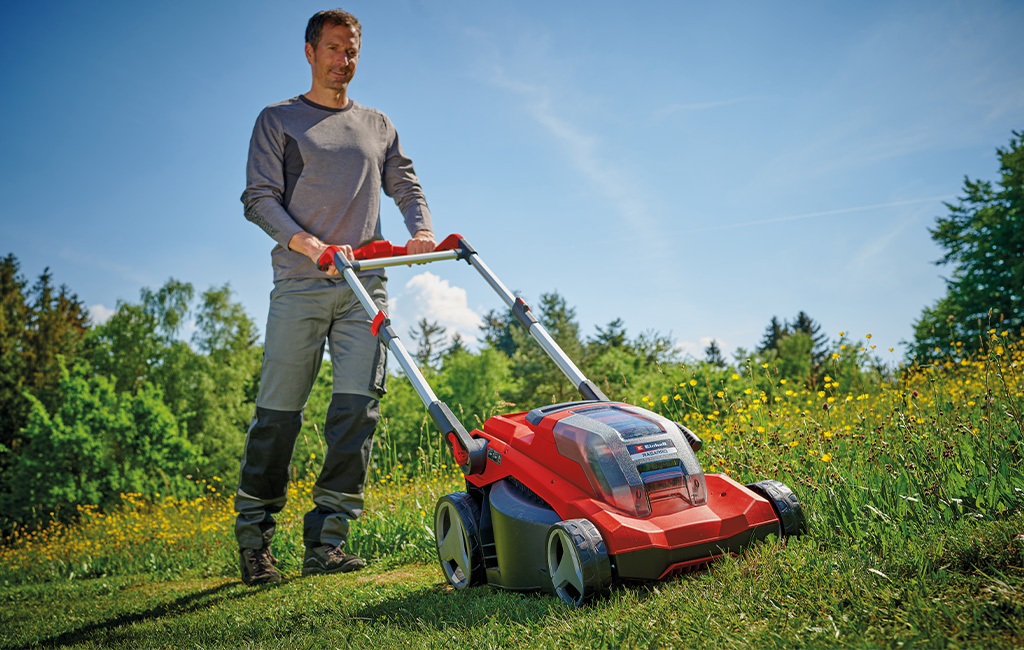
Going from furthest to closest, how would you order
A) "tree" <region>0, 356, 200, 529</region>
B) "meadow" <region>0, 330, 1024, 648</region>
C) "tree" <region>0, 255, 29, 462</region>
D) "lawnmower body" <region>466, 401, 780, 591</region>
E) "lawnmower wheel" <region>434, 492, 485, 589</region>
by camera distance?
"tree" <region>0, 255, 29, 462</region> → "tree" <region>0, 356, 200, 529</region> → "lawnmower wheel" <region>434, 492, 485, 589</region> → "lawnmower body" <region>466, 401, 780, 591</region> → "meadow" <region>0, 330, 1024, 648</region>

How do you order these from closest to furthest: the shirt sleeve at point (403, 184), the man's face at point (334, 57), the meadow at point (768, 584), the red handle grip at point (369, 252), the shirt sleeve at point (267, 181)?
the meadow at point (768, 584)
the red handle grip at point (369, 252)
the shirt sleeve at point (267, 181)
the man's face at point (334, 57)
the shirt sleeve at point (403, 184)

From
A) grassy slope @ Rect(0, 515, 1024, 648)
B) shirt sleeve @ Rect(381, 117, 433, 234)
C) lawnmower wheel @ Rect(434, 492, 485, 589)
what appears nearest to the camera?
grassy slope @ Rect(0, 515, 1024, 648)

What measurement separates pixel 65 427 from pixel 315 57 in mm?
20882

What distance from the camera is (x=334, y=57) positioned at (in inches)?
162

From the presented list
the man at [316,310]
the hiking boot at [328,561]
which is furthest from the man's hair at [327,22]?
the hiking boot at [328,561]

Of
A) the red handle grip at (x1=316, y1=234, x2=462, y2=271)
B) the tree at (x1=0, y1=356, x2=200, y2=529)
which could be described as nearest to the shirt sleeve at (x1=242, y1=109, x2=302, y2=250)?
the red handle grip at (x1=316, y1=234, x2=462, y2=271)

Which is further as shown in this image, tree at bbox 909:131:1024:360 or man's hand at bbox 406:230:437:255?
tree at bbox 909:131:1024:360

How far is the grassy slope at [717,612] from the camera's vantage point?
71.9 inches

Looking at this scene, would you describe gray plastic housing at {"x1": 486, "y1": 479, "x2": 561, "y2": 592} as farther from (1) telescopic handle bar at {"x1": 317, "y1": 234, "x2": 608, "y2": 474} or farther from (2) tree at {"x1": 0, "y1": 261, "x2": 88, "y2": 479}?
(2) tree at {"x1": 0, "y1": 261, "x2": 88, "y2": 479}

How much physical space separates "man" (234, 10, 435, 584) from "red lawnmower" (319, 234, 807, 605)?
103 cm

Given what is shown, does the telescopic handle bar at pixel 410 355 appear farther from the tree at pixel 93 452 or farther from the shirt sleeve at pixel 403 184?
the tree at pixel 93 452

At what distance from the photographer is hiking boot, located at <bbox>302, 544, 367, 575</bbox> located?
405 centimetres

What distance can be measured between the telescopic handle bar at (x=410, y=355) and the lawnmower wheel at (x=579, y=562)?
2.07 ft

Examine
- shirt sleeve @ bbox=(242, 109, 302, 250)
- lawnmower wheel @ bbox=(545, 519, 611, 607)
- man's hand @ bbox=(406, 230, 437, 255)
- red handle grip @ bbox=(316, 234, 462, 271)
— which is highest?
shirt sleeve @ bbox=(242, 109, 302, 250)
